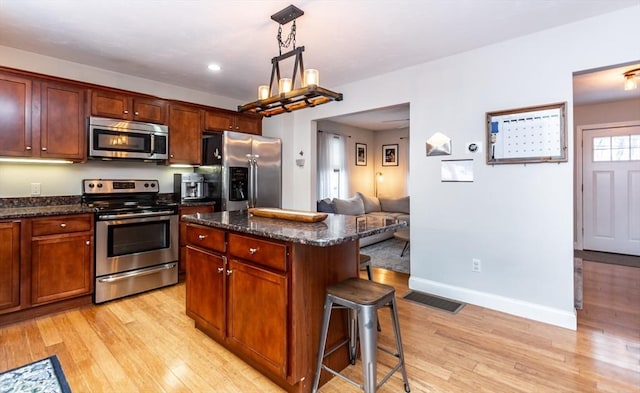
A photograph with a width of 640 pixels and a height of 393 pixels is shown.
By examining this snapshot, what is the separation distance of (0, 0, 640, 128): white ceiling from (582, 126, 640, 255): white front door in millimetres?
3761

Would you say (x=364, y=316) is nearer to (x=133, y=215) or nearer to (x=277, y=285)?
(x=277, y=285)

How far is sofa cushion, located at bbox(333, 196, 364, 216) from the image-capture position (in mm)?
5672

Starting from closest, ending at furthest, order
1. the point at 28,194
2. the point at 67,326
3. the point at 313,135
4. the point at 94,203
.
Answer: the point at 67,326 < the point at 28,194 < the point at 94,203 < the point at 313,135

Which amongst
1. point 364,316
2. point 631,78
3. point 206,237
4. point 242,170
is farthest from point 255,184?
point 631,78

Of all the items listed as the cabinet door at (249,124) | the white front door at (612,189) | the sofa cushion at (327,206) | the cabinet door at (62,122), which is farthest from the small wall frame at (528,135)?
the cabinet door at (62,122)

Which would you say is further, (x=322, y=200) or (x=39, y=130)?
(x=322, y=200)

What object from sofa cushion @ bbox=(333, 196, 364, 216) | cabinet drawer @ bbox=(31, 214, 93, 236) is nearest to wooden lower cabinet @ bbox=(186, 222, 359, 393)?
cabinet drawer @ bbox=(31, 214, 93, 236)

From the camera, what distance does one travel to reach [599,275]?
396 centimetres

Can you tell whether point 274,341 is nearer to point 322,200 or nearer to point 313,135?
point 313,135

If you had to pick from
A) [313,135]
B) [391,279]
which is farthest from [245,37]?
[391,279]

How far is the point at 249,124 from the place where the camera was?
15.4ft

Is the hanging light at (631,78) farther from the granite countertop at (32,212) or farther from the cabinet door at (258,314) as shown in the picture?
the granite countertop at (32,212)

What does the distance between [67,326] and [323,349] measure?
2303 mm

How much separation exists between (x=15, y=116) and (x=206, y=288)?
2.39 m
